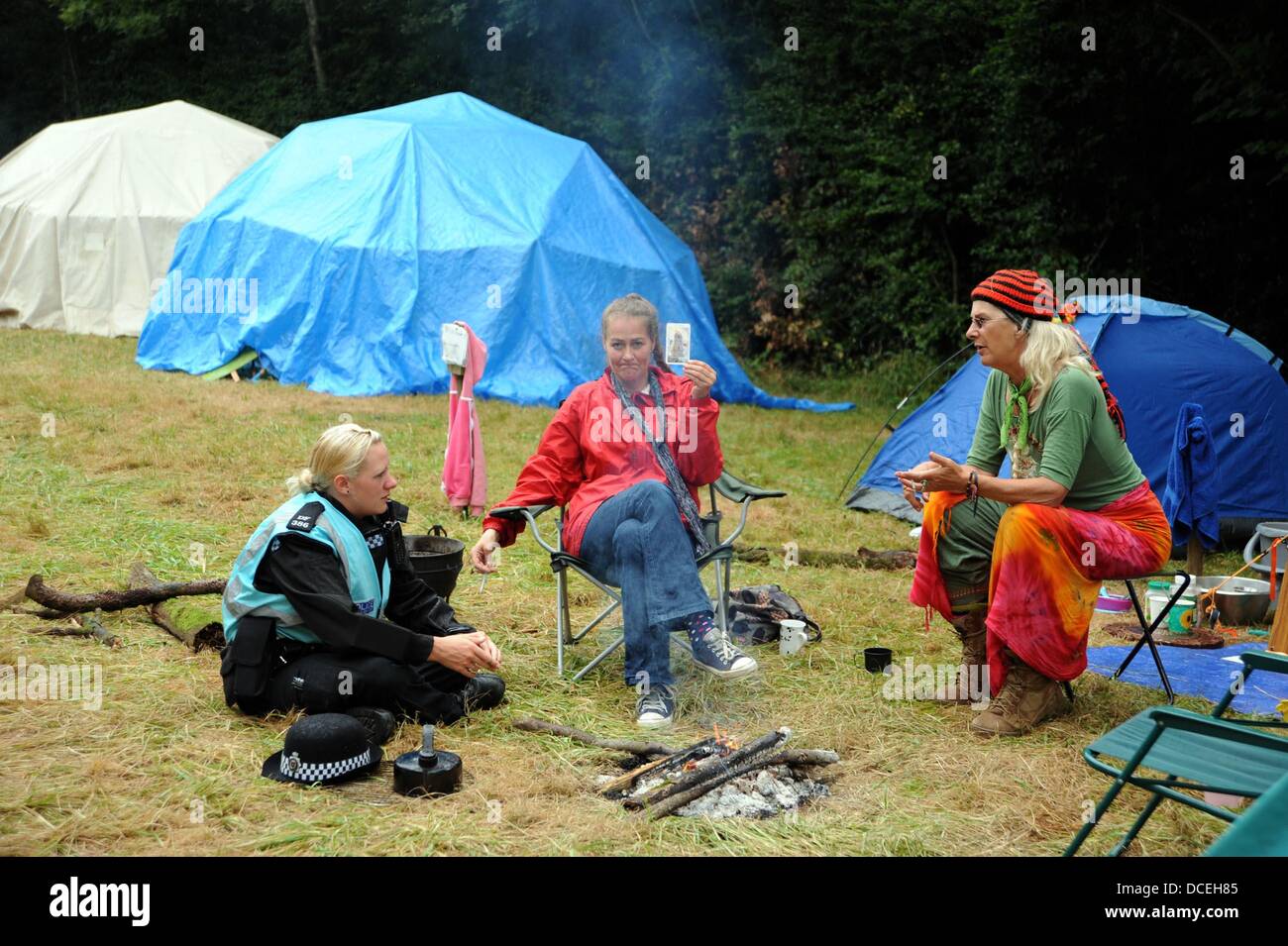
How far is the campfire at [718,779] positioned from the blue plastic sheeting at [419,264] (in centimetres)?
718

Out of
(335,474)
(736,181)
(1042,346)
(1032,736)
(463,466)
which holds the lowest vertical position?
(1032,736)

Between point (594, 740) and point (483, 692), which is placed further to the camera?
point (483, 692)

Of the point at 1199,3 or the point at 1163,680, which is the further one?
the point at 1199,3

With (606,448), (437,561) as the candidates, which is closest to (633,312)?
(606,448)

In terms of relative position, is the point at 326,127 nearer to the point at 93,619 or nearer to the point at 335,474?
the point at 93,619

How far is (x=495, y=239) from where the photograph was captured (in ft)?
36.3

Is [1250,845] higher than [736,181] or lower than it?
lower

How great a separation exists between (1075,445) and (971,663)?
0.85m

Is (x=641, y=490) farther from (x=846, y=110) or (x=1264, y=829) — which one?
(x=846, y=110)

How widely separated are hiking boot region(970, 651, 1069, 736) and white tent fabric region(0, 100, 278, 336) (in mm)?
12051

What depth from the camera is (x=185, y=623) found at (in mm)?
4375

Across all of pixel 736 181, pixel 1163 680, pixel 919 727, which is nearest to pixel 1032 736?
pixel 919 727

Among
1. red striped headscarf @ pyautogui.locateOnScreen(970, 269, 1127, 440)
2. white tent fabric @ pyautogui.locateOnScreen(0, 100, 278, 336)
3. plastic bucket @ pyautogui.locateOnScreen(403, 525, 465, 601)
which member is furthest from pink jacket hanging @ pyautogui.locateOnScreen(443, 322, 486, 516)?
white tent fabric @ pyautogui.locateOnScreen(0, 100, 278, 336)

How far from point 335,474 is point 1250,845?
251 cm
